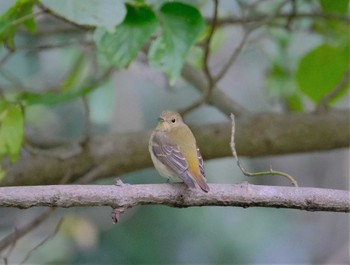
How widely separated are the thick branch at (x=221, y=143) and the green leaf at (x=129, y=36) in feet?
3.37

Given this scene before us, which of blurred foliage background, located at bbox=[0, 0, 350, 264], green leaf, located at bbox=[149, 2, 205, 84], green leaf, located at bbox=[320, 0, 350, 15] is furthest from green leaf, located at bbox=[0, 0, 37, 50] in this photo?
green leaf, located at bbox=[320, 0, 350, 15]

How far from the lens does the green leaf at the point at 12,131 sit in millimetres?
2574

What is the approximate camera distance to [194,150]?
2.91m

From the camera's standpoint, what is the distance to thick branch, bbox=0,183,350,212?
199cm

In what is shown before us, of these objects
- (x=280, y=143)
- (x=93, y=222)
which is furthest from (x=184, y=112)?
(x=93, y=222)

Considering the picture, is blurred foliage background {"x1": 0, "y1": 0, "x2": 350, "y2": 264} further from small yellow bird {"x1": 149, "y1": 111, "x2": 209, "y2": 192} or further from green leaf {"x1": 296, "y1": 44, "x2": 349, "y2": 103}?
small yellow bird {"x1": 149, "y1": 111, "x2": 209, "y2": 192}

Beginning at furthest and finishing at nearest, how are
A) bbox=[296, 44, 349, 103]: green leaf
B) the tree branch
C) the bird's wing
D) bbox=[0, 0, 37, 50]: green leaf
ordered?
the tree branch, bbox=[296, 44, 349, 103]: green leaf, the bird's wing, bbox=[0, 0, 37, 50]: green leaf

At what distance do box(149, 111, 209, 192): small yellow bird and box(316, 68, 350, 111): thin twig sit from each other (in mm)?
693

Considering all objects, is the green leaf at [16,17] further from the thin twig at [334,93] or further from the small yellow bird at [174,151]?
the thin twig at [334,93]

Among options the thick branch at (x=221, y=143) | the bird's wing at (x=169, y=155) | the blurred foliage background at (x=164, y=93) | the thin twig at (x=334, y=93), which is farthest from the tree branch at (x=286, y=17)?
the bird's wing at (x=169, y=155)

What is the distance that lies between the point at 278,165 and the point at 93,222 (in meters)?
1.87

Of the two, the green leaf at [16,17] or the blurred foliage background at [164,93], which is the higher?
the green leaf at [16,17]

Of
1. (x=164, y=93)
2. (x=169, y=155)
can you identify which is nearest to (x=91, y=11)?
(x=169, y=155)

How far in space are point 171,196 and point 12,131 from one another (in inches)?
28.6
